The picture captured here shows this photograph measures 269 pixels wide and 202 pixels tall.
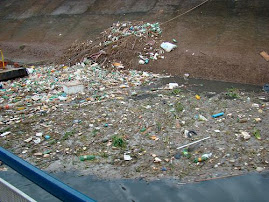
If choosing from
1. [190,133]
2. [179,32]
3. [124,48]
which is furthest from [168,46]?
[190,133]

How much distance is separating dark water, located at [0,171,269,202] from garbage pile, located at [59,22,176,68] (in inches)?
228

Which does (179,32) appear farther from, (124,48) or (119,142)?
(119,142)

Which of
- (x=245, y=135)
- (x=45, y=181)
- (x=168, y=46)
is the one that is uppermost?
(x=45, y=181)

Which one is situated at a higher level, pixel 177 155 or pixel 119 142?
pixel 119 142

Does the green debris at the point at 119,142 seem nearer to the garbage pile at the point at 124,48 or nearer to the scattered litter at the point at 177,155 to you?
Result: the scattered litter at the point at 177,155

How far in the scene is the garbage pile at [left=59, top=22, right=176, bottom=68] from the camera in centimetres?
938

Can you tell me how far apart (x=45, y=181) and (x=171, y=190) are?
2.52 m

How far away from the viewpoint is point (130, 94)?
6797 millimetres

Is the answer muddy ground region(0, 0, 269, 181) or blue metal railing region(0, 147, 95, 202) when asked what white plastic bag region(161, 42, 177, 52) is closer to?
muddy ground region(0, 0, 269, 181)

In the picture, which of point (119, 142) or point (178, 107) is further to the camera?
point (178, 107)

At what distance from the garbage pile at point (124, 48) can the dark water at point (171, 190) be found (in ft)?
19.0

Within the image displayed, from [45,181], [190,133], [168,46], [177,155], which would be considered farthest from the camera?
[168,46]

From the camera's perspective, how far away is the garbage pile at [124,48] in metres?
9.38

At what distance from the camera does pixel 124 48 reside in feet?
31.9
